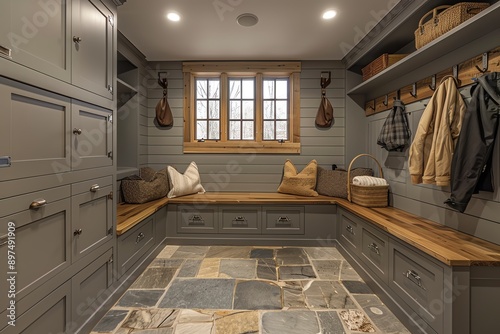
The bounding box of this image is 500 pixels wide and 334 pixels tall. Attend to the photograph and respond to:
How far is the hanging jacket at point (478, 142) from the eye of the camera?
159 cm

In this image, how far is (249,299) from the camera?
207 centimetres

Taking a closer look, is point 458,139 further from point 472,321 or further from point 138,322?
point 138,322

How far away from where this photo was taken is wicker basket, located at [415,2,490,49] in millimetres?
1761

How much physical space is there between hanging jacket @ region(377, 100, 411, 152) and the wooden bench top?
2.75 metres

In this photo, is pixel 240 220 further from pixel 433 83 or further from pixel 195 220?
pixel 433 83

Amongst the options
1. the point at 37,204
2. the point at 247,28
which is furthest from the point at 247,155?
the point at 37,204

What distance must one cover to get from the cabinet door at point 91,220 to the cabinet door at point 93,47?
2.47ft

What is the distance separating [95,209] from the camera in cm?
178

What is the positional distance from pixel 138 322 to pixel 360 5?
331cm

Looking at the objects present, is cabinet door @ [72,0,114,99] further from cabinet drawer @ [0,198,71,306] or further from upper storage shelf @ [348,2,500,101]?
upper storage shelf @ [348,2,500,101]

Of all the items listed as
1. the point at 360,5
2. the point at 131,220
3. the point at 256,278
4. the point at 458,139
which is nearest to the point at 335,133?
the point at 360,5

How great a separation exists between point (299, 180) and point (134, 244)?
7.15 ft

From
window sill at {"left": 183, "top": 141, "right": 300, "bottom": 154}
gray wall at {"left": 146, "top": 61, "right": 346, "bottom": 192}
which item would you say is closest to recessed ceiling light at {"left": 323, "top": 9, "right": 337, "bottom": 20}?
gray wall at {"left": 146, "top": 61, "right": 346, "bottom": 192}

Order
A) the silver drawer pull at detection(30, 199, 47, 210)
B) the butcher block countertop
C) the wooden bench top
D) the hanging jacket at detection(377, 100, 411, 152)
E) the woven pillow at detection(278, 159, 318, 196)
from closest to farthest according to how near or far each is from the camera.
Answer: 1. the silver drawer pull at detection(30, 199, 47, 210)
2. the butcher block countertop
3. the wooden bench top
4. the hanging jacket at detection(377, 100, 411, 152)
5. the woven pillow at detection(278, 159, 318, 196)
